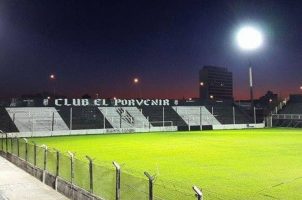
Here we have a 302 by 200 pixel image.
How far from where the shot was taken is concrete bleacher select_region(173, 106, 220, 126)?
68.4 meters

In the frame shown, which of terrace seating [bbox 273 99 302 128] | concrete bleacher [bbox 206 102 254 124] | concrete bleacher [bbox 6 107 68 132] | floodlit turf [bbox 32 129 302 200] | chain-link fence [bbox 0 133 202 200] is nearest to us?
chain-link fence [bbox 0 133 202 200]

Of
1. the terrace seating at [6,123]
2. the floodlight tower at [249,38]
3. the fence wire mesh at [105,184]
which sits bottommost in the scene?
the fence wire mesh at [105,184]

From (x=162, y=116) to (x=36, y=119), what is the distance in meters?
20.3

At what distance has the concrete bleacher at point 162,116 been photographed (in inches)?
2584

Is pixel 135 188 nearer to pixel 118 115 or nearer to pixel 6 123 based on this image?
pixel 6 123

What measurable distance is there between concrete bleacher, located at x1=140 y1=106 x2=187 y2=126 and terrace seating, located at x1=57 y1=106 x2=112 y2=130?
791 centimetres

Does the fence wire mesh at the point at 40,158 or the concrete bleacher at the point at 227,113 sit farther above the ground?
the concrete bleacher at the point at 227,113

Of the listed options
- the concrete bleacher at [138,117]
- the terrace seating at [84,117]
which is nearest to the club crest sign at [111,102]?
the terrace seating at [84,117]

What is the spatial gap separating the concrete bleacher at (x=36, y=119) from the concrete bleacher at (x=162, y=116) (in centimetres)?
1454

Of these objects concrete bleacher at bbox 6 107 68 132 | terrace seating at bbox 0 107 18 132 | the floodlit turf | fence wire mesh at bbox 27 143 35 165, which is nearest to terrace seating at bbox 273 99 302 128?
concrete bleacher at bbox 6 107 68 132

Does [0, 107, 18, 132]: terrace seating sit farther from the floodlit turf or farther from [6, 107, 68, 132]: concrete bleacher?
the floodlit turf

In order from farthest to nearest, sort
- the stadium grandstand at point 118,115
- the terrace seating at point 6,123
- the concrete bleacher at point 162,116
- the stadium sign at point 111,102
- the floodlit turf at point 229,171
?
the concrete bleacher at point 162,116 → the stadium sign at point 111,102 → the stadium grandstand at point 118,115 → the terrace seating at point 6,123 → the floodlit turf at point 229,171

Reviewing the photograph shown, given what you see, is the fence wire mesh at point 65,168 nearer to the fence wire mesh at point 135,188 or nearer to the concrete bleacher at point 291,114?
the fence wire mesh at point 135,188

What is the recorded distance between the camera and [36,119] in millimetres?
57562
